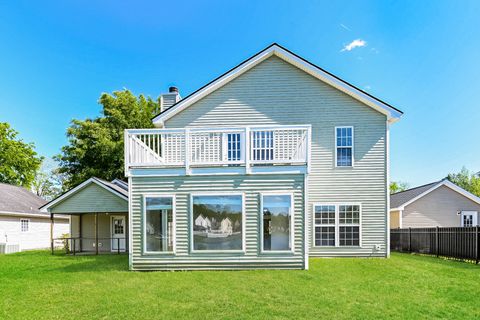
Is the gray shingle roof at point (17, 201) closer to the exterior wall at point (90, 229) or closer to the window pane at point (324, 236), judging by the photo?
the exterior wall at point (90, 229)

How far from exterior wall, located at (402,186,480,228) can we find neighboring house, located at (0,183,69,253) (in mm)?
24756

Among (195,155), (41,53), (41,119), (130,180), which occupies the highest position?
(41,53)

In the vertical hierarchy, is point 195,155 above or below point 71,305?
above

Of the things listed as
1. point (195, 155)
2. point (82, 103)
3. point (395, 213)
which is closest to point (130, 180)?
point (195, 155)

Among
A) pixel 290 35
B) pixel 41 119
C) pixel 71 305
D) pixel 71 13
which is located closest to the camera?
pixel 71 305

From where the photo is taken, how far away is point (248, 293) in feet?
21.6

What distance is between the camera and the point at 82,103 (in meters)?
30.1

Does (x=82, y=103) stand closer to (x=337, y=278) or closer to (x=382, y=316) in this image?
(x=337, y=278)

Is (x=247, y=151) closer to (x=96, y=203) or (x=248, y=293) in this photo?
(x=248, y=293)

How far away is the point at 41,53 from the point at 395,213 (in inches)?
1051

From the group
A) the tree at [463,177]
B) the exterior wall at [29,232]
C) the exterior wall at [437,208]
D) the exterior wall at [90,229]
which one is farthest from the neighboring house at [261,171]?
the tree at [463,177]

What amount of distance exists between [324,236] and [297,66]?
22.9ft

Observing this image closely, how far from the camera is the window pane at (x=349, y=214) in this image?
1173 cm

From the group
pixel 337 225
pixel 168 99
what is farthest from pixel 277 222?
pixel 168 99
